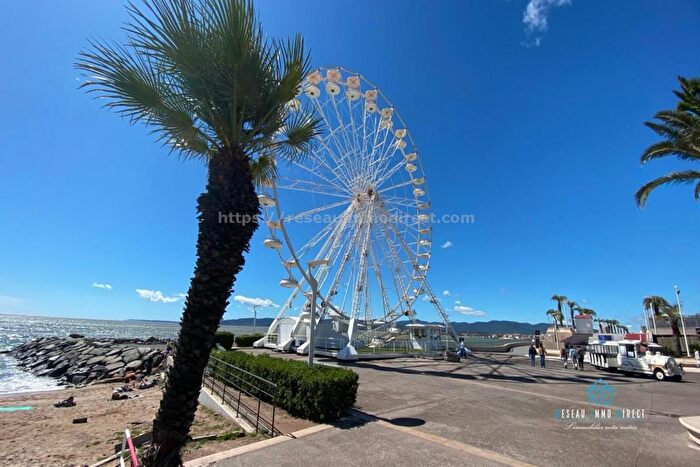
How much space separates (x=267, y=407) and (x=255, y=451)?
3.43 metres

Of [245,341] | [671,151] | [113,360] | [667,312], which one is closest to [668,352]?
[667,312]

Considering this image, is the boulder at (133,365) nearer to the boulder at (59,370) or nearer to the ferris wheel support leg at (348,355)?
the boulder at (59,370)

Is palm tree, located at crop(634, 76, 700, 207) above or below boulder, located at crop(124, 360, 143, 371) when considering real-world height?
above

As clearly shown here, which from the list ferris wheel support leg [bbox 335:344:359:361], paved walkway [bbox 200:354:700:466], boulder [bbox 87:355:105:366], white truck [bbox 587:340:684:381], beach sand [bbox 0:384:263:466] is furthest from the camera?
boulder [bbox 87:355:105:366]

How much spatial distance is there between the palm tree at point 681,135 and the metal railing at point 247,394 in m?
14.0

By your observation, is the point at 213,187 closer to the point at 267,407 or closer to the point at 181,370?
the point at 181,370

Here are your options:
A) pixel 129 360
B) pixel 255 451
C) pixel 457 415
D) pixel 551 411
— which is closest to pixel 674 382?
pixel 551 411

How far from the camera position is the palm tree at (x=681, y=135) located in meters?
11.1

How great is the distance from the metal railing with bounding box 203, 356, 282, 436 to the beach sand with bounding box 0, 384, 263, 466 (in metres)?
0.44

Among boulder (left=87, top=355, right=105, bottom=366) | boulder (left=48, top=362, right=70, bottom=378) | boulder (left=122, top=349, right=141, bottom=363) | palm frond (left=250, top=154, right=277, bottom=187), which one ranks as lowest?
boulder (left=48, top=362, right=70, bottom=378)

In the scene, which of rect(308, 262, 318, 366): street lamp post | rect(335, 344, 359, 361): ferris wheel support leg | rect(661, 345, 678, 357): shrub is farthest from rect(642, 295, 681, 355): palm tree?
rect(308, 262, 318, 366): street lamp post

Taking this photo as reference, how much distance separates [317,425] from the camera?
8047 mm

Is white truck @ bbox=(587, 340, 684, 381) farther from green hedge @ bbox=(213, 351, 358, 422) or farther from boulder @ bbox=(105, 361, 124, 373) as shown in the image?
boulder @ bbox=(105, 361, 124, 373)

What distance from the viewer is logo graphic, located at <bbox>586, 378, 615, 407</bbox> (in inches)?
458
